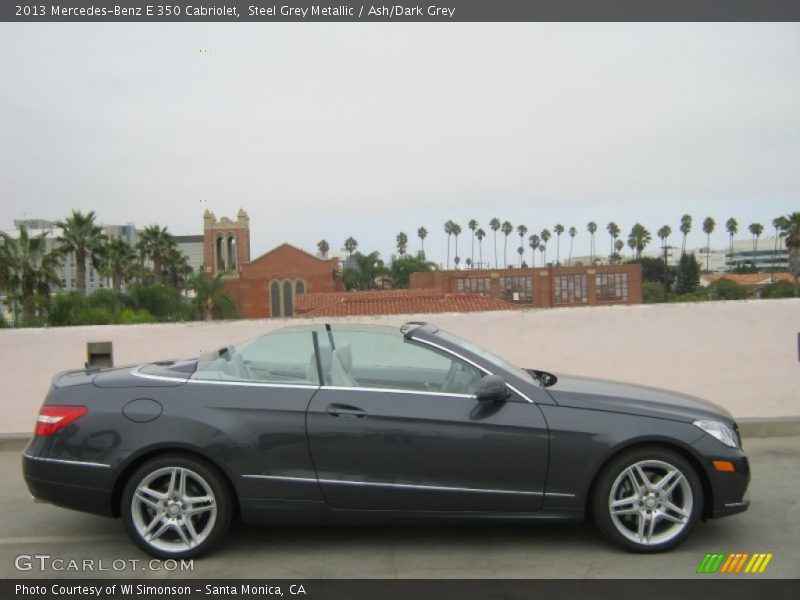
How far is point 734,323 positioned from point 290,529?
4921mm

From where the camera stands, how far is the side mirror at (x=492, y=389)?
4332mm

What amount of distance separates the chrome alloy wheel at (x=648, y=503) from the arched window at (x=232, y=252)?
4540 inches

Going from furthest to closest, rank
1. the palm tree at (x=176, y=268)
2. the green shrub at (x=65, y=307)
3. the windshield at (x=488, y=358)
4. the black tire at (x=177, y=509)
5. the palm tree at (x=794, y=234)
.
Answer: the palm tree at (x=176, y=268) → the palm tree at (x=794, y=234) → the green shrub at (x=65, y=307) → the windshield at (x=488, y=358) → the black tire at (x=177, y=509)

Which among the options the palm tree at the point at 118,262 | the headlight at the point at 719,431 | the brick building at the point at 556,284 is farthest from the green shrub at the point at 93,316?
the brick building at the point at 556,284

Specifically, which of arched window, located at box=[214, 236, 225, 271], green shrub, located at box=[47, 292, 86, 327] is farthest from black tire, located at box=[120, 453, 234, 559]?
arched window, located at box=[214, 236, 225, 271]

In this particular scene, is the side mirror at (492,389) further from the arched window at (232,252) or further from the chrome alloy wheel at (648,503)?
the arched window at (232,252)

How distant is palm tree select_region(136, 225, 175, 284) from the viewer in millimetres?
77188

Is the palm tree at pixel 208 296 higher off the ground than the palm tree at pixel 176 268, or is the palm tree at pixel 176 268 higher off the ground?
the palm tree at pixel 176 268

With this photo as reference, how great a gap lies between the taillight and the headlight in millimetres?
3593

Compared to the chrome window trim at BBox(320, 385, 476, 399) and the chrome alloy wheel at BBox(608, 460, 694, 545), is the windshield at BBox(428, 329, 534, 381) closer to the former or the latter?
the chrome window trim at BBox(320, 385, 476, 399)

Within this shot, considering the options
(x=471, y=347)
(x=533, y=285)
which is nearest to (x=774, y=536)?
(x=471, y=347)

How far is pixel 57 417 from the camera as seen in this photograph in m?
4.42

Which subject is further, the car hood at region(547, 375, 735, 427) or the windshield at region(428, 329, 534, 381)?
the windshield at region(428, 329, 534, 381)
